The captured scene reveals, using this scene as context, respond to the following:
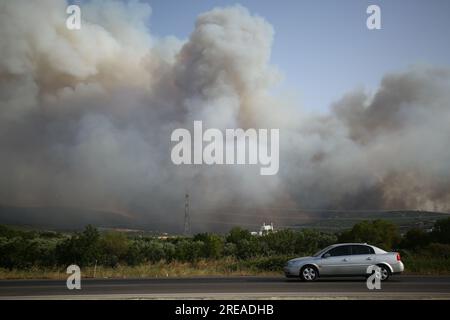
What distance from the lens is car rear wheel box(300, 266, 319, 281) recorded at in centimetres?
2095

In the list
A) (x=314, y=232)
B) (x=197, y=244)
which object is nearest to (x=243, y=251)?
(x=197, y=244)

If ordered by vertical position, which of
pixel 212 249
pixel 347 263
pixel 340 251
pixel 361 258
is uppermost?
pixel 340 251

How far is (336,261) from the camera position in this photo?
20.8 m

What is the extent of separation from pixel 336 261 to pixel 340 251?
1.47ft

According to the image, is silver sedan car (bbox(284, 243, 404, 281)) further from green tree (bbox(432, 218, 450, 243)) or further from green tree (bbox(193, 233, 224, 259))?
green tree (bbox(432, 218, 450, 243))

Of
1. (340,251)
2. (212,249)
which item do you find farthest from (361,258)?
(212,249)

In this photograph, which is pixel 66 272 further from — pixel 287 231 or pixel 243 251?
pixel 287 231

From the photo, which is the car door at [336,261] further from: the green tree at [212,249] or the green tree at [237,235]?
the green tree at [237,235]

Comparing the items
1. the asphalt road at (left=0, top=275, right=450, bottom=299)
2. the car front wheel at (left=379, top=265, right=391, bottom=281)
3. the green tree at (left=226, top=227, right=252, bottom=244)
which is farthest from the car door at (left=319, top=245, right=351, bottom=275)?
the green tree at (left=226, top=227, right=252, bottom=244)

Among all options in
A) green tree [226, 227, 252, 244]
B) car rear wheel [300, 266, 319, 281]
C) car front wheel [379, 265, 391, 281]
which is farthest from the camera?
green tree [226, 227, 252, 244]

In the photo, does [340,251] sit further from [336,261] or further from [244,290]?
[244,290]

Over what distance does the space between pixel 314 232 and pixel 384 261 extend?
24584 millimetres

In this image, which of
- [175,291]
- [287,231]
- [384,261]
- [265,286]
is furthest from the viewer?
[287,231]

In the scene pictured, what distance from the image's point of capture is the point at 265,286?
758 inches
